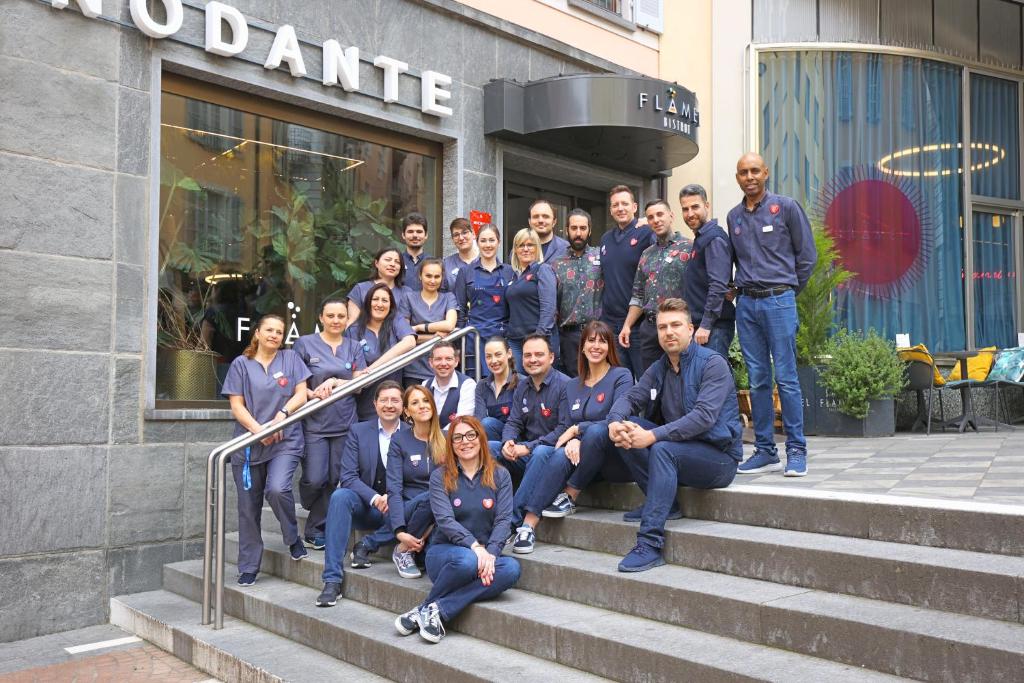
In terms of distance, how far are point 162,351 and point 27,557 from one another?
5.77 feet

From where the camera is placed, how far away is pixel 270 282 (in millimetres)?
8469

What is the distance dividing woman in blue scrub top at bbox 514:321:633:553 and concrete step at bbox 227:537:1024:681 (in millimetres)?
297

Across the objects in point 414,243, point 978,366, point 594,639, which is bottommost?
point 594,639

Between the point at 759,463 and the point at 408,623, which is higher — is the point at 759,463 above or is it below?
above

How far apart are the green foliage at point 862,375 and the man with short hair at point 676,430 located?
4.64m

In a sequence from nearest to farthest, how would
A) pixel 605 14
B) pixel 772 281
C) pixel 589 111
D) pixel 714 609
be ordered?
pixel 714 609
pixel 772 281
pixel 589 111
pixel 605 14

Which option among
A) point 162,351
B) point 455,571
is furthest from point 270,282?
point 455,571

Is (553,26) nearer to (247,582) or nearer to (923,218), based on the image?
(923,218)

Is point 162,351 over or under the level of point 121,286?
under

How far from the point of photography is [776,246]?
6191 millimetres

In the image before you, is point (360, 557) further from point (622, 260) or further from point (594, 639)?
point (622, 260)

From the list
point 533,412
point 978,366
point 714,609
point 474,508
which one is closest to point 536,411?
point 533,412

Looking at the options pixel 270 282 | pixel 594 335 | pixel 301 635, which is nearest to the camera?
pixel 301 635

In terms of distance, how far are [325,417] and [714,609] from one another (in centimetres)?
323
